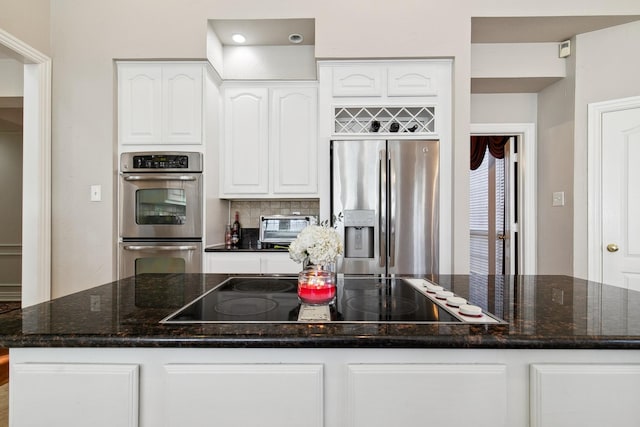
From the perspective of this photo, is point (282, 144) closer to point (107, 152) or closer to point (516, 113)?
point (107, 152)

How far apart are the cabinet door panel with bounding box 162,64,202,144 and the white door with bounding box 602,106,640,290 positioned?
3352 mm

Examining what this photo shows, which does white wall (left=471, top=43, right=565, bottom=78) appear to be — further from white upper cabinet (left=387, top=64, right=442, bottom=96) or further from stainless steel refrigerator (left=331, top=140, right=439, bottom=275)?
stainless steel refrigerator (left=331, top=140, right=439, bottom=275)

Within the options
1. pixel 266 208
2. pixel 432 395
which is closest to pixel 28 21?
pixel 266 208

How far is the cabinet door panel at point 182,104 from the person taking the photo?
9.32 feet

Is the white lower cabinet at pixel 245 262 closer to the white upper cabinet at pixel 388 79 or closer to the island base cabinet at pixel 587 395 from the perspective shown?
the white upper cabinet at pixel 388 79

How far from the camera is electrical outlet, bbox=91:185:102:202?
9.14 feet

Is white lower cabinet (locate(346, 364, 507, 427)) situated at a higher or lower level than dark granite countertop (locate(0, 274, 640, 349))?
lower

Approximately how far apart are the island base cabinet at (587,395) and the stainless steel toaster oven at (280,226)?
8.23ft

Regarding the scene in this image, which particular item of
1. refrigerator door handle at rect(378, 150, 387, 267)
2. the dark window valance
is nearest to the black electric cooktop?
refrigerator door handle at rect(378, 150, 387, 267)

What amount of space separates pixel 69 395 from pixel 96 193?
2.33m

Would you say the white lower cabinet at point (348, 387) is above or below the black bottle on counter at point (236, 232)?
Result: below

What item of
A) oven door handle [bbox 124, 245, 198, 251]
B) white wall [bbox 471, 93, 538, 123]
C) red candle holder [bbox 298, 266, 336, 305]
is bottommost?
oven door handle [bbox 124, 245, 198, 251]

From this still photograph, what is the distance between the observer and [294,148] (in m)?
3.13

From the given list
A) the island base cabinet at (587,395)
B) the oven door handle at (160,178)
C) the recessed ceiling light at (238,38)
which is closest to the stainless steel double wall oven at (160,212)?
the oven door handle at (160,178)
